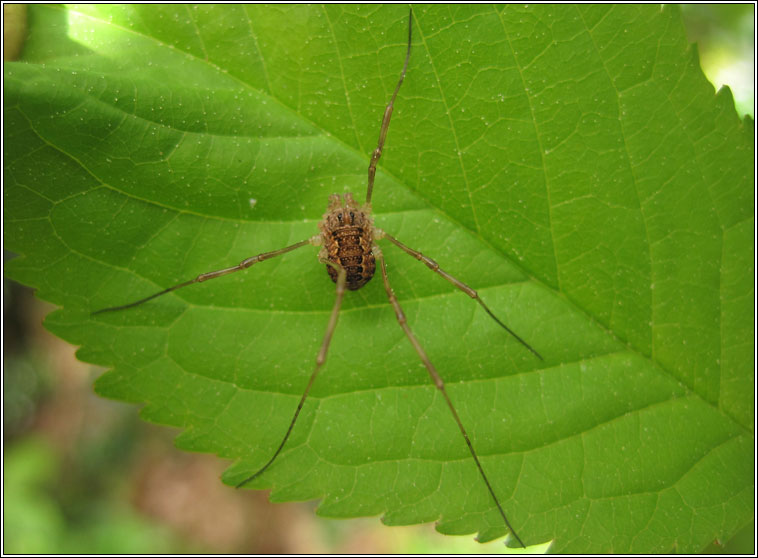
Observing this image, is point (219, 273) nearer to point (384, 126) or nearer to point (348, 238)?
point (348, 238)

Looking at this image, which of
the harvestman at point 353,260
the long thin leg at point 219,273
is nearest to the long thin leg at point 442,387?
the harvestman at point 353,260

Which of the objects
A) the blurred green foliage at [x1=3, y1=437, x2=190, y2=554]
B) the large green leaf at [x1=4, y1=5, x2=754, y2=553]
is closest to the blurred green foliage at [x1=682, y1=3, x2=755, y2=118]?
the large green leaf at [x1=4, y1=5, x2=754, y2=553]

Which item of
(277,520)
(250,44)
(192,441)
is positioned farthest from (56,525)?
(250,44)

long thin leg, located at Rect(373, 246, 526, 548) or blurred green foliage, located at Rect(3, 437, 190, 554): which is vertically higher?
long thin leg, located at Rect(373, 246, 526, 548)

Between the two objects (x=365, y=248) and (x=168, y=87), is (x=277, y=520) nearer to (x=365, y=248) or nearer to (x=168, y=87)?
(x=365, y=248)

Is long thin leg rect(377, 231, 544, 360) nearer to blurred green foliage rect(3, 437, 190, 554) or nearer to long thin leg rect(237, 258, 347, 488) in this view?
long thin leg rect(237, 258, 347, 488)

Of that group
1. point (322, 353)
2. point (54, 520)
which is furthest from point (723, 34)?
point (54, 520)

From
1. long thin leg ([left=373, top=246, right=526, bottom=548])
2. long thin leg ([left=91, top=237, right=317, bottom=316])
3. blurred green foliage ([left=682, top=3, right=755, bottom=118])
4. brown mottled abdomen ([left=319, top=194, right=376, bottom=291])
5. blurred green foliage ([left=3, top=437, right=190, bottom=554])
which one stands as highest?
blurred green foliage ([left=682, top=3, right=755, bottom=118])

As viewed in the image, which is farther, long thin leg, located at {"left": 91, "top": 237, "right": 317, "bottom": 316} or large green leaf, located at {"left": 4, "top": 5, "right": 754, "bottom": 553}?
long thin leg, located at {"left": 91, "top": 237, "right": 317, "bottom": 316}
